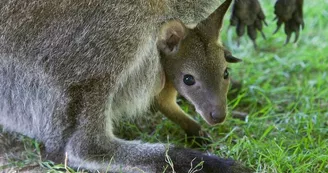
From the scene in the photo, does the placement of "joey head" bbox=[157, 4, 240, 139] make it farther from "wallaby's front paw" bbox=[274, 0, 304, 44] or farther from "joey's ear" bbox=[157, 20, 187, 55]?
"wallaby's front paw" bbox=[274, 0, 304, 44]

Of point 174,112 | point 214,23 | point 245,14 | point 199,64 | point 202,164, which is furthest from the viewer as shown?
point 245,14

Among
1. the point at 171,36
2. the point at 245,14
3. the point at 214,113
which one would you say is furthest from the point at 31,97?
the point at 245,14

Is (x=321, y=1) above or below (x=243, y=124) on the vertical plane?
below

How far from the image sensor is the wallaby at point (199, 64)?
9.97ft

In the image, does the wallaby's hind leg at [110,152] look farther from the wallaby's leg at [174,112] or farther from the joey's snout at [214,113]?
the wallaby's leg at [174,112]

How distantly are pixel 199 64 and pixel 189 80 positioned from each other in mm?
96

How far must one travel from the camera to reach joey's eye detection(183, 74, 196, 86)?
310cm

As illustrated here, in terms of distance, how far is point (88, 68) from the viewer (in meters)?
2.97

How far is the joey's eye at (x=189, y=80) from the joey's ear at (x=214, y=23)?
21 centimetres

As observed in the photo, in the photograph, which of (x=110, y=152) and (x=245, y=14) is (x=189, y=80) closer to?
(x=110, y=152)

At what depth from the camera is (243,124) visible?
3.73 m

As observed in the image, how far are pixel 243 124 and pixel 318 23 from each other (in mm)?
2138

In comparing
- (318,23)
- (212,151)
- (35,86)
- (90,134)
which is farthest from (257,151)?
(318,23)

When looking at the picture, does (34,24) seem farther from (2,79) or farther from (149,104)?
(149,104)
